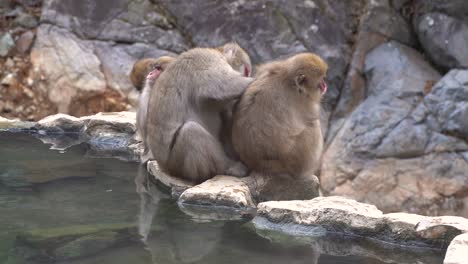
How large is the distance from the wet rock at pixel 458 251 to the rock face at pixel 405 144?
5676 millimetres

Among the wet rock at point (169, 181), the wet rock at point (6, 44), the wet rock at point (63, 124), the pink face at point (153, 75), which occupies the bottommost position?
the wet rock at point (6, 44)

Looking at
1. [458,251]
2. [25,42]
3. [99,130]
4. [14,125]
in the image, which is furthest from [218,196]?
[25,42]

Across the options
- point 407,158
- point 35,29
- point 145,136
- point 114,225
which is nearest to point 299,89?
point 145,136

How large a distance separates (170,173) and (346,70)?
519cm

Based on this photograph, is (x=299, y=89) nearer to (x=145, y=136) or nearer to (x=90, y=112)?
(x=145, y=136)

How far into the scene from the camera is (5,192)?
4668 mm

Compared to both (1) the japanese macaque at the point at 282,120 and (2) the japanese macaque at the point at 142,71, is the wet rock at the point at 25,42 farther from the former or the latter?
(1) the japanese macaque at the point at 282,120

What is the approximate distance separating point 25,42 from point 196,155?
6.45 m

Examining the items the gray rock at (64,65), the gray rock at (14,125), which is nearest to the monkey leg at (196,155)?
the gray rock at (14,125)

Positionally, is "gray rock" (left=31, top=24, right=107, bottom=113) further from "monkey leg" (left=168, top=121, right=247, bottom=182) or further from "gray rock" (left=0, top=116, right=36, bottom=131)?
"monkey leg" (left=168, top=121, right=247, bottom=182)

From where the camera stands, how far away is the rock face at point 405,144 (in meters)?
8.93

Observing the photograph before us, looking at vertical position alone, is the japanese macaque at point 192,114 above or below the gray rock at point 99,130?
above

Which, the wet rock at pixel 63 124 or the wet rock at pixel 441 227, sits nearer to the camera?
the wet rock at pixel 441 227

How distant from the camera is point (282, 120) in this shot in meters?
5.02
